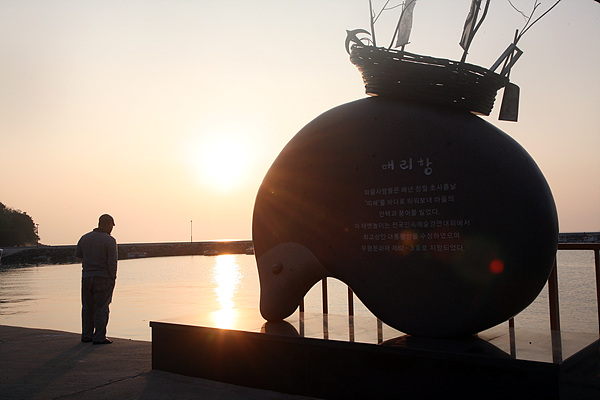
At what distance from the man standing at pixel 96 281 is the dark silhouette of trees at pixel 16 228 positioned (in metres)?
71.8

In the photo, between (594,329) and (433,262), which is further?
(594,329)

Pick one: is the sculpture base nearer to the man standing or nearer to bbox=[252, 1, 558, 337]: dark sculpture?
bbox=[252, 1, 558, 337]: dark sculpture

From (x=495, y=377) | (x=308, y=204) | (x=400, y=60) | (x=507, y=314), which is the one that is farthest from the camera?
(x=308, y=204)

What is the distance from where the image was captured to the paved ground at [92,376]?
14.0 ft

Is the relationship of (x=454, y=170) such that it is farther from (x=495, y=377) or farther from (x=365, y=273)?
(x=495, y=377)

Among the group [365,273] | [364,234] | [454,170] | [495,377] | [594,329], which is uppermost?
[454,170]

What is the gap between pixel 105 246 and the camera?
276 inches

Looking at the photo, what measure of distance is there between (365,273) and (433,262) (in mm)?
571

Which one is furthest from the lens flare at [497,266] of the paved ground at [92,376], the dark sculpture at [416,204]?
the paved ground at [92,376]

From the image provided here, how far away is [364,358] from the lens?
147 inches

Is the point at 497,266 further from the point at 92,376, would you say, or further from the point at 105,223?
the point at 105,223

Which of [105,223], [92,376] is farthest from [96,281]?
[92,376]

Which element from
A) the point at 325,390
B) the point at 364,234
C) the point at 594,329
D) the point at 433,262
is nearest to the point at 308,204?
the point at 364,234

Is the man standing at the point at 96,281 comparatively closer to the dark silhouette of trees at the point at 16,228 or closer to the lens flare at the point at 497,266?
the lens flare at the point at 497,266
